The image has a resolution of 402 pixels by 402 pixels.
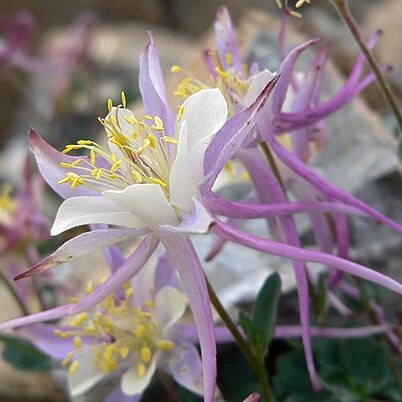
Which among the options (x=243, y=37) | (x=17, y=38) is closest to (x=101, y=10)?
(x=17, y=38)

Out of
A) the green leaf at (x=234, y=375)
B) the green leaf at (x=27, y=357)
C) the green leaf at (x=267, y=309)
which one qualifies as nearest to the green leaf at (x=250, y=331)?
the green leaf at (x=267, y=309)

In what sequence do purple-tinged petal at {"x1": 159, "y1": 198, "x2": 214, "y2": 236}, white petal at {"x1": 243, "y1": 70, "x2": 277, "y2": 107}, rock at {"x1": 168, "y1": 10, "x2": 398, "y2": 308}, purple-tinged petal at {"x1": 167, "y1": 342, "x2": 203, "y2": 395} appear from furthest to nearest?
rock at {"x1": 168, "y1": 10, "x2": 398, "y2": 308}, purple-tinged petal at {"x1": 167, "y1": 342, "x2": 203, "y2": 395}, white petal at {"x1": 243, "y1": 70, "x2": 277, "y2": 107}, purple-tinged petal at {"x1": 159, "y1": 198, "x2": 214, "y2": 236}

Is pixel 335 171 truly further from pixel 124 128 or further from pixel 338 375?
pixel 124 128

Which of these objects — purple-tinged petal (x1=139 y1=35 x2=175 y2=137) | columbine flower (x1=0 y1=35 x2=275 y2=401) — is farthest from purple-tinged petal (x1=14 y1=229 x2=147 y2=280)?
purple-tinged petal (x1=139 y1=35 x2=175 y2=137)

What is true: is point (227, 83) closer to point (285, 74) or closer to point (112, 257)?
point (285, 74)

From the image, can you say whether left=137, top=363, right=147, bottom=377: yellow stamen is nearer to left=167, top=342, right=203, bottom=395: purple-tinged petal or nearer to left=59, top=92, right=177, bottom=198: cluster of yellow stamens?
left=167, top=342, right=203, bottom=395: purple-tinged petal

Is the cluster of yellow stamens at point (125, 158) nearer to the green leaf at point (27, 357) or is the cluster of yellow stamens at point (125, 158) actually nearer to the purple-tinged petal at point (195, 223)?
the purple-tinged petal at point (195, 223)

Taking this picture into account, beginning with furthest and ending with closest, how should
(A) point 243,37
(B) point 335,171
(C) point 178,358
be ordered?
(A) point 243,37 → (B) point 335,171 → (C) point 178,358

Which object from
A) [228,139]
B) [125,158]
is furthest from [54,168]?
[228,139]
